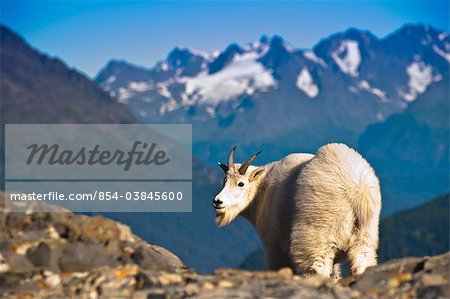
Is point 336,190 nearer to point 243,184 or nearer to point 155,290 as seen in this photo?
point 243,184

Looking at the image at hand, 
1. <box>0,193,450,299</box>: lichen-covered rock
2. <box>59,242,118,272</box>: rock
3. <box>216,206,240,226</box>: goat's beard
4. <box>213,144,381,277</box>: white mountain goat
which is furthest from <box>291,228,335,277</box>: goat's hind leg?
<box>59,242,118,272</box>: rock

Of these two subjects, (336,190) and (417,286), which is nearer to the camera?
(417,286)

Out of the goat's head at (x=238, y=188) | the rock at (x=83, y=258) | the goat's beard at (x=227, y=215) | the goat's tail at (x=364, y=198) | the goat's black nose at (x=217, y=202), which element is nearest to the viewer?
the rock at (x=83, y=258)

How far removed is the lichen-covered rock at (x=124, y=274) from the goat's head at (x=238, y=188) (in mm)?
6927

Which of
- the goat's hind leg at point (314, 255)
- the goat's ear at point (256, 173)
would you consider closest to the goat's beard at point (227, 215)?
the goat's ear at point (256, 173)

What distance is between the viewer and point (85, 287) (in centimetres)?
1266

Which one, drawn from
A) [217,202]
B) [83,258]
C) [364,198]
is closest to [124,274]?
[83,258]

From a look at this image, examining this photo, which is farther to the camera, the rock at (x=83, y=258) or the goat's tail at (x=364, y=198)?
the goat's tail at (x=364, y=198)

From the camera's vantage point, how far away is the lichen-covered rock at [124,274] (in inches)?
490

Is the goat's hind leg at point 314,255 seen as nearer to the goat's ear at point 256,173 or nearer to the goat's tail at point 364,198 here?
the goat's tail at point 364,198

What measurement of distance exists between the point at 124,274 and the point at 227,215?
903 cm

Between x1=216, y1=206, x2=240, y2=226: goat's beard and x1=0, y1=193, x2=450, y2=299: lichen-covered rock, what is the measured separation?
7114 millimetres

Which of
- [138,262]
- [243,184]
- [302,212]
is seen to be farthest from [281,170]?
[138,262]

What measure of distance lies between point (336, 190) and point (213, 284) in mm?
5691
